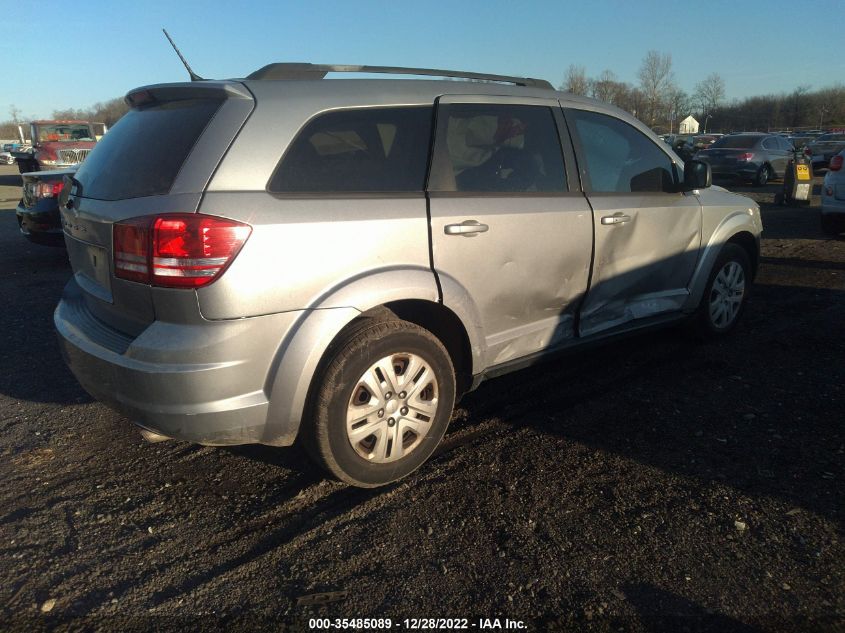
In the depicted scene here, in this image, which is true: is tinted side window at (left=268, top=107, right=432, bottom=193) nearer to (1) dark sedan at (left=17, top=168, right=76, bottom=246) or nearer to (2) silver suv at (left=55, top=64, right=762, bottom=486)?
(2) silver suv at (left=55, top=64, right=762, bottom=486)

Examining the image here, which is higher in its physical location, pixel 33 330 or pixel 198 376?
pixel 198 376

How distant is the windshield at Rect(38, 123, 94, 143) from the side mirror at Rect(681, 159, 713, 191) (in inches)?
821

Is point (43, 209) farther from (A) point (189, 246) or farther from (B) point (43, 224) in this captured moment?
(A) point (189, 246)

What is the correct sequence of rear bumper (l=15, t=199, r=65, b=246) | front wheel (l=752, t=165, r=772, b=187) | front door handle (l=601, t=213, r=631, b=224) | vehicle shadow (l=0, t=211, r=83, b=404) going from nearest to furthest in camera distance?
1. front door handle (l=601, t=213, r=631, b=224)
2. vehicle shadow (l=0, t=211, r=83, b=404)
3. rear bumper (l=15, t=199, r=65, b=246)
4. front wheel (l=752, t=165, r=772, b=187)

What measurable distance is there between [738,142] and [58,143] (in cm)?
2016

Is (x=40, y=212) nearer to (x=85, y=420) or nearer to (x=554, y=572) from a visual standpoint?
(x=85, y=420)

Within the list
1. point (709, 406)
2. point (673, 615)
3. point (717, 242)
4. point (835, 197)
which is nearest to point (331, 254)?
point (673, 615)

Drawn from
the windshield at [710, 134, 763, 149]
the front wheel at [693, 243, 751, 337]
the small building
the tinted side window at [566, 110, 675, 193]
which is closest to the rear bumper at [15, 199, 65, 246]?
the tinted side window at [566, 110, 675, 193]

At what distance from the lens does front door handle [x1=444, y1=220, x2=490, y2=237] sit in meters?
3.09

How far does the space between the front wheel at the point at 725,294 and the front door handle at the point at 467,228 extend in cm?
237

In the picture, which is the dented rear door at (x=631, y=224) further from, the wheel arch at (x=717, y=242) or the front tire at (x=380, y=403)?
the front tire at (x=380, y=403)

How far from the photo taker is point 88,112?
80.2 m

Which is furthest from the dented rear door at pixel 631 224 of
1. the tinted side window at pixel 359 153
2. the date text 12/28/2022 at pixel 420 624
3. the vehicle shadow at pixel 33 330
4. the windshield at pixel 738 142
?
the windshield at pixel 738 142

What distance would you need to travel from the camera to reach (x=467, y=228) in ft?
10.3
